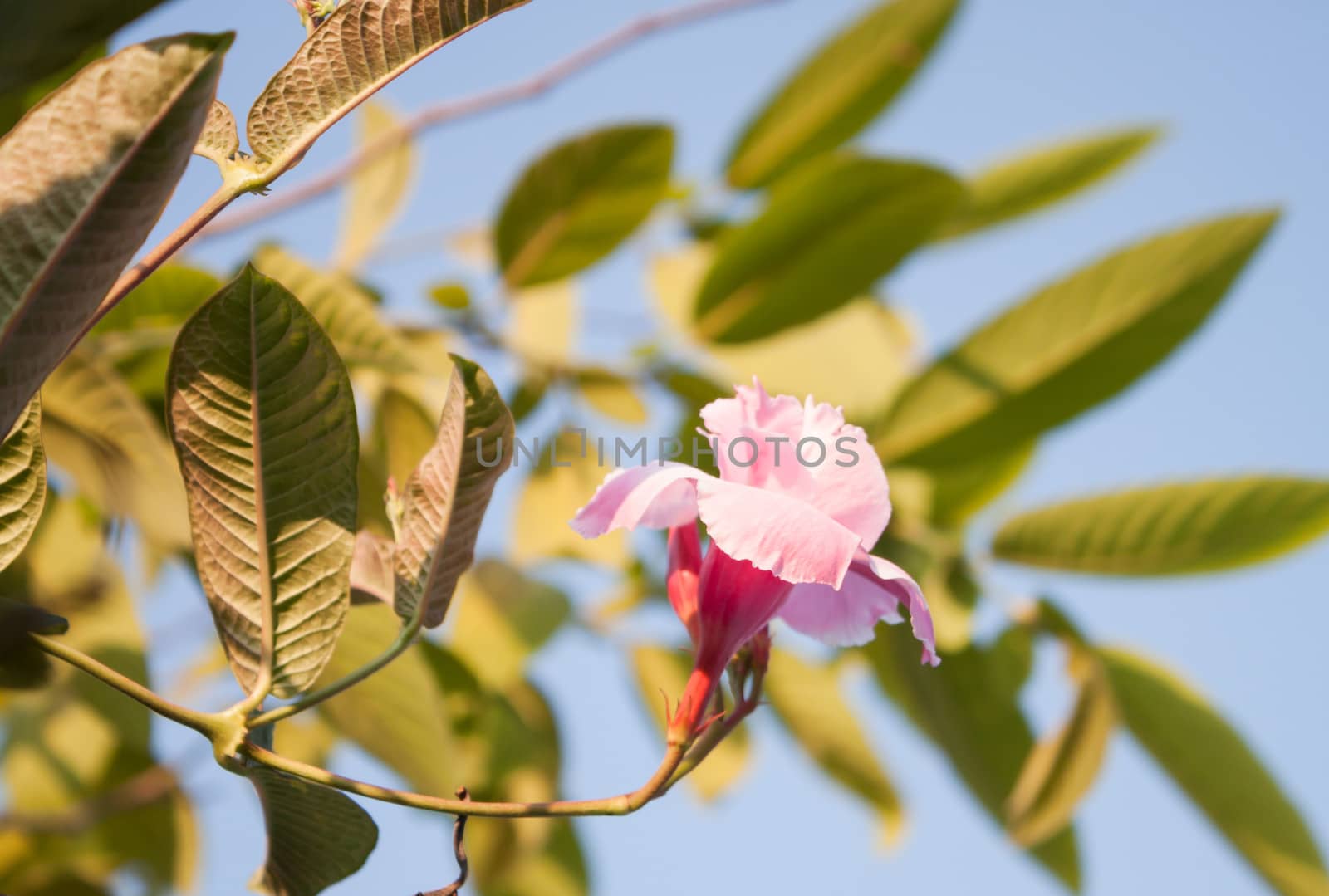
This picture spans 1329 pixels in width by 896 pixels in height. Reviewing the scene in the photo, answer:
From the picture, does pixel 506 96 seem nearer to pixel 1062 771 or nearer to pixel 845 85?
pixel 845 85

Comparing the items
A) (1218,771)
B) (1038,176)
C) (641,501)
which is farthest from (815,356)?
(641,501)

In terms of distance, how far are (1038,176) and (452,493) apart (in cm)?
109

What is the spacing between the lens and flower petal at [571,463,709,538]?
436mm

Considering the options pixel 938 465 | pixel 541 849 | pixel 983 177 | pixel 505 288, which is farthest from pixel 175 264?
pixel 983 177

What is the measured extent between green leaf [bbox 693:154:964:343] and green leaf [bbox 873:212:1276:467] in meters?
0.11

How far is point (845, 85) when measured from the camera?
1087mm

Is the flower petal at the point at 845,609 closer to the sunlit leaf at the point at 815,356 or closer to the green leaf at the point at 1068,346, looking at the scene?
the green leaf at the point at 1068,346

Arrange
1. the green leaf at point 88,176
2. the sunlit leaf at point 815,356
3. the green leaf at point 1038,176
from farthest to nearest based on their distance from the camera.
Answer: the green leaf at point 1038,176 < the sunlit leaf at point 815,356 < the green leaf at point 88,176

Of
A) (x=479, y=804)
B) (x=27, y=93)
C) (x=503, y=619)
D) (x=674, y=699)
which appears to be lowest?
(x=674, y=699)

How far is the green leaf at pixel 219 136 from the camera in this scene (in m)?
0.39

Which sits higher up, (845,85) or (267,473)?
(267,473)

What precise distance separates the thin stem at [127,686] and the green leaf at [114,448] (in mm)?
334

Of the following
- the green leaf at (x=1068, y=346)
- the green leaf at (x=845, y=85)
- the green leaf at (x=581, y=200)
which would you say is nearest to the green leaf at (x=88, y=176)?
the green leaf at (x=581, y=200)

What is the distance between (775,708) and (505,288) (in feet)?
1.74
